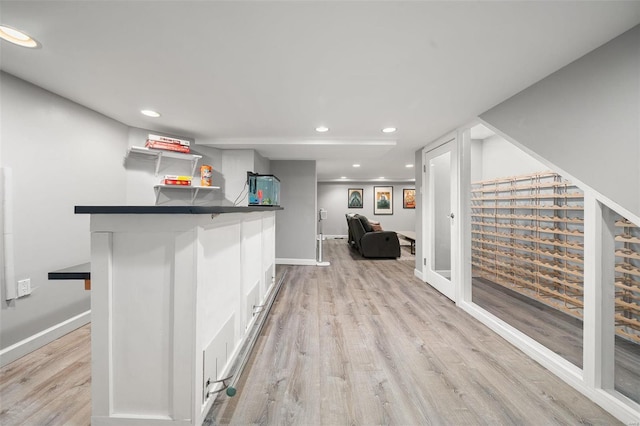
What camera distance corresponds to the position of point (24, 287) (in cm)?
183

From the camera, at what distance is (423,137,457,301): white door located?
296 centimetres

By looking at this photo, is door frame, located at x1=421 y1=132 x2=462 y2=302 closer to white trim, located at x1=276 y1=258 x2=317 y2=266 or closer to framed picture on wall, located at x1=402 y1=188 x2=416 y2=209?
white trim, located at x1=276 y1=258 x2=317 y2=266

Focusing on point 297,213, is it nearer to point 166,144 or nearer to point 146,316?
point 166,144

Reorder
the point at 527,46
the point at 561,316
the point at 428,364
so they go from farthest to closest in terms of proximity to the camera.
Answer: the point at 561,316 → the point at 428,364 → the point at 527,46

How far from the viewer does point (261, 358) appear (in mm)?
1766

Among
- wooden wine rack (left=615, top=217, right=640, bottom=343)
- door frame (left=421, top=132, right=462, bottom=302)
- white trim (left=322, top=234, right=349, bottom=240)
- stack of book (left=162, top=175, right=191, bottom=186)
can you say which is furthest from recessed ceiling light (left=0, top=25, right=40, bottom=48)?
white trim (left=322, top=234, right=349, bottom=240)

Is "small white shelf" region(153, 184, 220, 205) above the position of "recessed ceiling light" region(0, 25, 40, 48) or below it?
below

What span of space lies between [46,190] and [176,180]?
3.73 ft

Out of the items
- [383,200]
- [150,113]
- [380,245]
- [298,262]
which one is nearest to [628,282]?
[380,245]

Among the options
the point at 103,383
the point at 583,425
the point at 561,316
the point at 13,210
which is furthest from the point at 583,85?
the point at 13,210

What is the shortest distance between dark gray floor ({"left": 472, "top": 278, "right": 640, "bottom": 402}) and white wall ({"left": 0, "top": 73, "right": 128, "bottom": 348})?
4.06m

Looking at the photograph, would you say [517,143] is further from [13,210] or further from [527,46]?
[13,210]

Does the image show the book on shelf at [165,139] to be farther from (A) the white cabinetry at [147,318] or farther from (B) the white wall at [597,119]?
(B) the white wall at [597,119]

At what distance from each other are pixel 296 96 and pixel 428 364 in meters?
2.35
